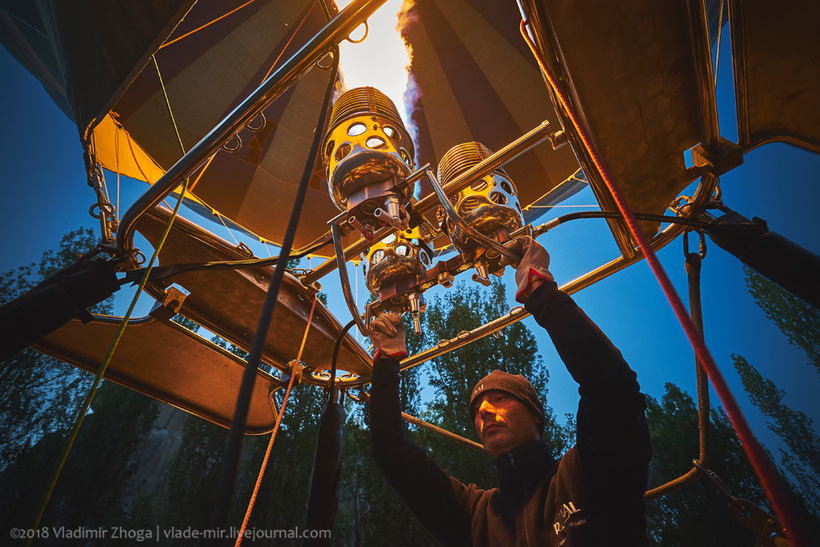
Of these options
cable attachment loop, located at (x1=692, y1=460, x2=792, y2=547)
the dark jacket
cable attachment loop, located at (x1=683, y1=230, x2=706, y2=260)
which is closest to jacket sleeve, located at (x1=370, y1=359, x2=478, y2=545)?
the dark jacket

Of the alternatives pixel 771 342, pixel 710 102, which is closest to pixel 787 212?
pixel 771 342

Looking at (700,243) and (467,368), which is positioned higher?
(467,368)

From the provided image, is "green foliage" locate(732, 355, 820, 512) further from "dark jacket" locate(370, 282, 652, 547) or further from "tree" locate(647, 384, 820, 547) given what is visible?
"dark jacket" locate(370, 282, 652, 547)

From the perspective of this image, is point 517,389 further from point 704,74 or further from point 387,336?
point 704,74

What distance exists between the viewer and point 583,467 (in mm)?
1242

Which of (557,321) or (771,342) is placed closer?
(557,321)

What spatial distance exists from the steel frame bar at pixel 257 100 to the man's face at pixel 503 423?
167cm

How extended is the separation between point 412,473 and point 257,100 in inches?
71.4

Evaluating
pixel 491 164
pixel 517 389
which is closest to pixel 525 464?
pixel 517 389

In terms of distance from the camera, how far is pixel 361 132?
1850 millimetres

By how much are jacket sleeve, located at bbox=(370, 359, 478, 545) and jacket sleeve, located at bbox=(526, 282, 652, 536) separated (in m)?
0.89

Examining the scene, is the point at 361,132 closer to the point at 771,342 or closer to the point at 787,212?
the point at 787,212

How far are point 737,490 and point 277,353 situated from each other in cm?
2215

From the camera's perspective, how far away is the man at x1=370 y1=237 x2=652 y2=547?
3.72 ft
